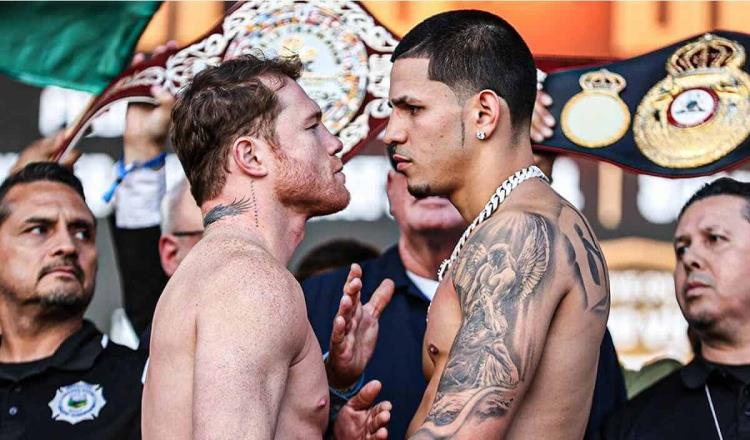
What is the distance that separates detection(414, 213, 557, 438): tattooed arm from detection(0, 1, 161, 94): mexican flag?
2.51m

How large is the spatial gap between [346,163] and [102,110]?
97 centimetres

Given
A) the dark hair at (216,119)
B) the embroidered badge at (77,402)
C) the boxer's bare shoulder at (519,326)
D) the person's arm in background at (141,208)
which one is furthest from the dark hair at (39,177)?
the boxer's bare shoulder at (519,326)

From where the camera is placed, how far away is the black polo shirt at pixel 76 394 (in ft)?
14.3

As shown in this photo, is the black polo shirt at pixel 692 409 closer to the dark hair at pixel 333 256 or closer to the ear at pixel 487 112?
the dark hair at pixel 333 256

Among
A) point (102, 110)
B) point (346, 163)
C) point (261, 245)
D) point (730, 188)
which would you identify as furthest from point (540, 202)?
point (102, 110)

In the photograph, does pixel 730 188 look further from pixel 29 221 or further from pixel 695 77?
pixel 29 221

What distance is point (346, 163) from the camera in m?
5.08

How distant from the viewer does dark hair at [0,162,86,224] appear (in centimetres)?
483

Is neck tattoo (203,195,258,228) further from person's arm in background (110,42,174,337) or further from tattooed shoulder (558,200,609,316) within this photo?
person's arm in background (110,42,174,337)

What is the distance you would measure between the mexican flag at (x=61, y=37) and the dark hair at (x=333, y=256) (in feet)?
3.66

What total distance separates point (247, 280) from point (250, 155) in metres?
0.43

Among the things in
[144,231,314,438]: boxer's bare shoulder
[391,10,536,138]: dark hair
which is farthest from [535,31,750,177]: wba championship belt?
[144,231,314,438]: boxer's bare shoulder

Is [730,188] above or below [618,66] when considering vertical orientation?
below

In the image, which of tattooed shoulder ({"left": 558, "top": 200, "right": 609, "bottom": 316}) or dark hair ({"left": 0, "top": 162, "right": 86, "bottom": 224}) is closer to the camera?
tattooed shoulder ({"left": 558, "top": 200, "right": 609, "bottom": 316})
